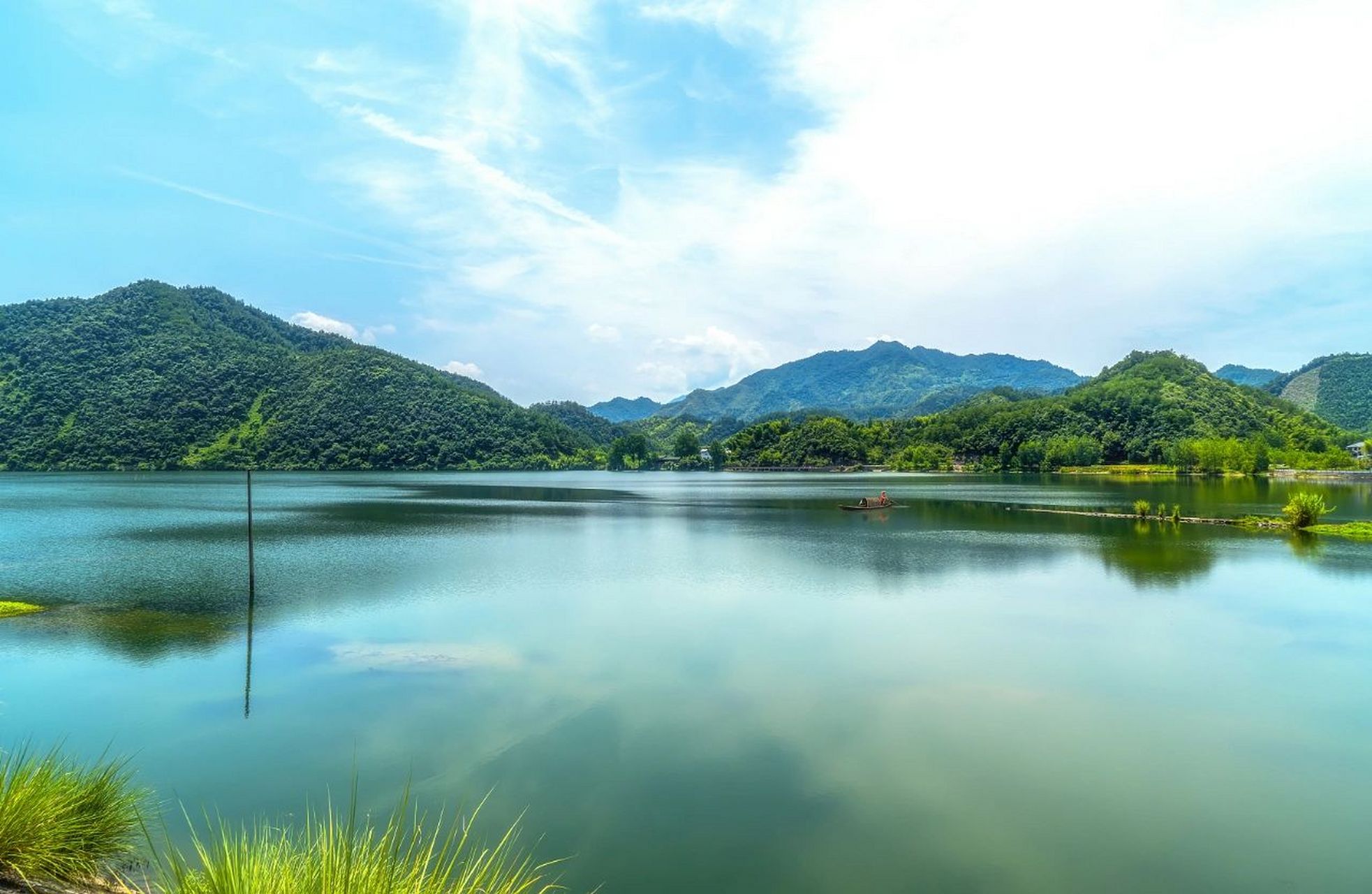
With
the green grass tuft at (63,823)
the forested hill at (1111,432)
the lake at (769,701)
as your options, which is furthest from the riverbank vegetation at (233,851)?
the forested hill at (1111,432)

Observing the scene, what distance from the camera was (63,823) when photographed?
6.23 metres

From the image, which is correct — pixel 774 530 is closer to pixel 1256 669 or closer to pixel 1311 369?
pixel 1256 669

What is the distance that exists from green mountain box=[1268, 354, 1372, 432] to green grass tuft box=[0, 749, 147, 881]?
577 ft

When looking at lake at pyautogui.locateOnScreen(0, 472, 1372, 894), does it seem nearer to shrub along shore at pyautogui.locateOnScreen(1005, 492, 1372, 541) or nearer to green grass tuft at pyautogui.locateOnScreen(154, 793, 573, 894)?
green grass tuft at pyautogui.locateOnScreen(154, 793, 573, 894)

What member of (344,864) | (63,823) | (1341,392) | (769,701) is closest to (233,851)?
(344,864)

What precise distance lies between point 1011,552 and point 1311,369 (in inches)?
8645

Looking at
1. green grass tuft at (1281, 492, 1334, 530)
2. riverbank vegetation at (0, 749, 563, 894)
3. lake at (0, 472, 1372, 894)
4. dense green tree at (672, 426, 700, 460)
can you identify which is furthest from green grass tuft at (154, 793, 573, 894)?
dense green tree at (672, 426, 700, 460)

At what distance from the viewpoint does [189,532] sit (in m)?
33.3

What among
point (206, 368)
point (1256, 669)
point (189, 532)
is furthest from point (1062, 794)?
point (206, 368)

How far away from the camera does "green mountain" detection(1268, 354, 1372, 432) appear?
477 feet

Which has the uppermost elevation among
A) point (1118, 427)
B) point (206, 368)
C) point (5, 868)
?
point (206, 368)

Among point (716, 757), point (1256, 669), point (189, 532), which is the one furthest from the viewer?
point (189, 532)

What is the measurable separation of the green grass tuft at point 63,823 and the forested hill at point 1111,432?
10269cm

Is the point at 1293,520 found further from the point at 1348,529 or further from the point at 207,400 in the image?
the point at 207,400
